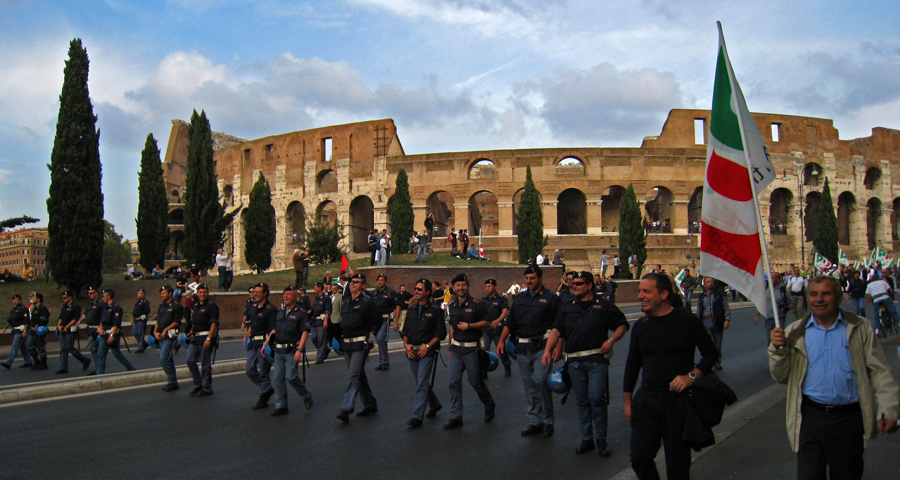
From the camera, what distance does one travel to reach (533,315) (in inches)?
286

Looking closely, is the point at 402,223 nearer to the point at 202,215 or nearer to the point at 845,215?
the point at 202,215

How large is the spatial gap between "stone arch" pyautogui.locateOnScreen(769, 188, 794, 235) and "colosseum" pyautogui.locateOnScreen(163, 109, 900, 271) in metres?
0.10

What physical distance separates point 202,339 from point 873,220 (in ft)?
175

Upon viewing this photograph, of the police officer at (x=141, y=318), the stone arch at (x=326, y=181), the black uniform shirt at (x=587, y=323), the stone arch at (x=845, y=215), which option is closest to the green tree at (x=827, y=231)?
the stone arch at (x=845, y=215)

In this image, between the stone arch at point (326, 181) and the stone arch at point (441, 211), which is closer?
the stone arch at point (441, 211)

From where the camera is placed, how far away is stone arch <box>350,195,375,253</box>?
1827 inches

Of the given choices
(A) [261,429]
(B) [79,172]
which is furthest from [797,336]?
(B) [79,172]

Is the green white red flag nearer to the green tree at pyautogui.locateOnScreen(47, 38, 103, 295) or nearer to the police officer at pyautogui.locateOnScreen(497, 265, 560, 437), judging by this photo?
the police officer at pyautogui.locateOnScreen(497, 265, 560, 437)

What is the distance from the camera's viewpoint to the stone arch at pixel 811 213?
4747 cm

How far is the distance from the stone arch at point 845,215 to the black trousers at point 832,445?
51430 millimetres


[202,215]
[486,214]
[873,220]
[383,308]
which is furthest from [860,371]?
[873,220]

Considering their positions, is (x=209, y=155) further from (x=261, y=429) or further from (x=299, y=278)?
(x=261, y=429)

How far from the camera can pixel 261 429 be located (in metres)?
7.59

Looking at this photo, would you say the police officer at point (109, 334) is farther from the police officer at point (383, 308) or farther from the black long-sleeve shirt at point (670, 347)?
the black long-sleeve shirt at point (670, 347)
